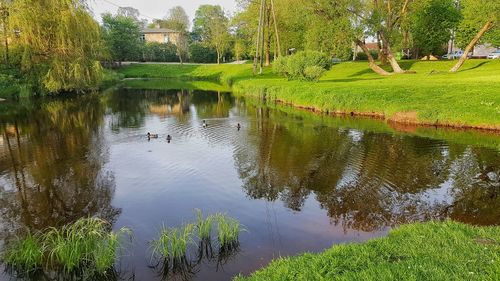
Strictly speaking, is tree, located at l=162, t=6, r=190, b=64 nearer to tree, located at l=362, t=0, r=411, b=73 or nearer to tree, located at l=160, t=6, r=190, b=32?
tree, located at l=160, t=6, r=190, b=32

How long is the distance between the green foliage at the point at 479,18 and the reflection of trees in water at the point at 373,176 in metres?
21.1

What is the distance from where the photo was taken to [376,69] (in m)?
44.1

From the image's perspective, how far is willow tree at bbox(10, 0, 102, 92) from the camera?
34.3 metres

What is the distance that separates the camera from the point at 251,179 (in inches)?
609

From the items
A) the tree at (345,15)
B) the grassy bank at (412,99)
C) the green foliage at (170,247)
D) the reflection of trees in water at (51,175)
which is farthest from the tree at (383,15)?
the green foliage at (170,247)

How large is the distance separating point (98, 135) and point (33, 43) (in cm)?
1782

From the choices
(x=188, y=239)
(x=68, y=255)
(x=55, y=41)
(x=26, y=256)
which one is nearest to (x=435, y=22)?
(x=55, y=41)

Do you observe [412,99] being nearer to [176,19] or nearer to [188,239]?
[188,239]

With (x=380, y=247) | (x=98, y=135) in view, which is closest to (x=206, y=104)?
(x=98, y=135)

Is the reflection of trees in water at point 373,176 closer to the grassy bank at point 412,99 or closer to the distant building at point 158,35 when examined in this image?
the grassy bank at point 412,99

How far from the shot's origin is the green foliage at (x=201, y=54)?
90.8m

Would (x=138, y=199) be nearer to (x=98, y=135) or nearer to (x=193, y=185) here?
(x=193, y=185)

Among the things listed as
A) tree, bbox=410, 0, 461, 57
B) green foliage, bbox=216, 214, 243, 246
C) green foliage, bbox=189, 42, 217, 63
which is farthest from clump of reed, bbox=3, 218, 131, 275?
green foliage, bbox=189, 42, 217, 63

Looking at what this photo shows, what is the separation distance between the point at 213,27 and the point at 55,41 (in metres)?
54.8
